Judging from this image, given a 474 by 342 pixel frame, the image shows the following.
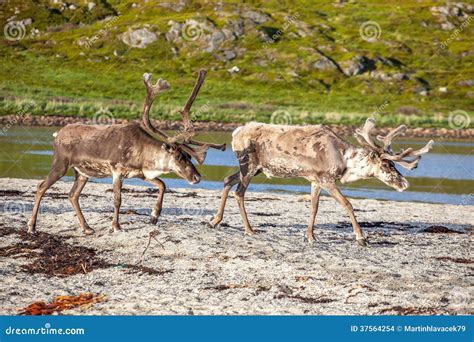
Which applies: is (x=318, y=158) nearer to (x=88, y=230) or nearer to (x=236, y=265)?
(x=236, y=265)

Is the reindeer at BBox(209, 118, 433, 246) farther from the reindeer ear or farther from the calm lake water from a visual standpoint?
the calm lake water

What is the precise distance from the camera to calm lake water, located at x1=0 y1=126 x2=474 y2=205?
3034 cm

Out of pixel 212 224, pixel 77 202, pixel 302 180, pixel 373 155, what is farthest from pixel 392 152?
pixel 302 180

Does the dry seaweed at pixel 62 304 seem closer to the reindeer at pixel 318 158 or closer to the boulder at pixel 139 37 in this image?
the reindeer at pixel 318 158

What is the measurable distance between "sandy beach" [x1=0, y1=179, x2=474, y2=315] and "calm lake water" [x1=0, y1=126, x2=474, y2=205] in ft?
30.1

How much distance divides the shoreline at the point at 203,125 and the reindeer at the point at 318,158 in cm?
4573

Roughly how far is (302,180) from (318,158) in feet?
66.5

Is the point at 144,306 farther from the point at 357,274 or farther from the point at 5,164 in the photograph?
the point at 5,164

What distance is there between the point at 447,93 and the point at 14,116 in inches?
2693

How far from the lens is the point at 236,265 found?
1402 centimetres

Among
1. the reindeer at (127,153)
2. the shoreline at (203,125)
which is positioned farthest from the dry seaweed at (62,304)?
the shoreline at (203,125)

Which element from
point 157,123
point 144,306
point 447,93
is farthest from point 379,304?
point 447,93

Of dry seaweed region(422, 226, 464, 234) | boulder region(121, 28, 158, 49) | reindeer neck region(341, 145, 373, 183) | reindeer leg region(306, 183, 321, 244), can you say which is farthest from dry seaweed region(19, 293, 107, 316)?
boulder region(121, 28, 158, 49)

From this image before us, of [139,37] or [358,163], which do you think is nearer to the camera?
[358,163]
